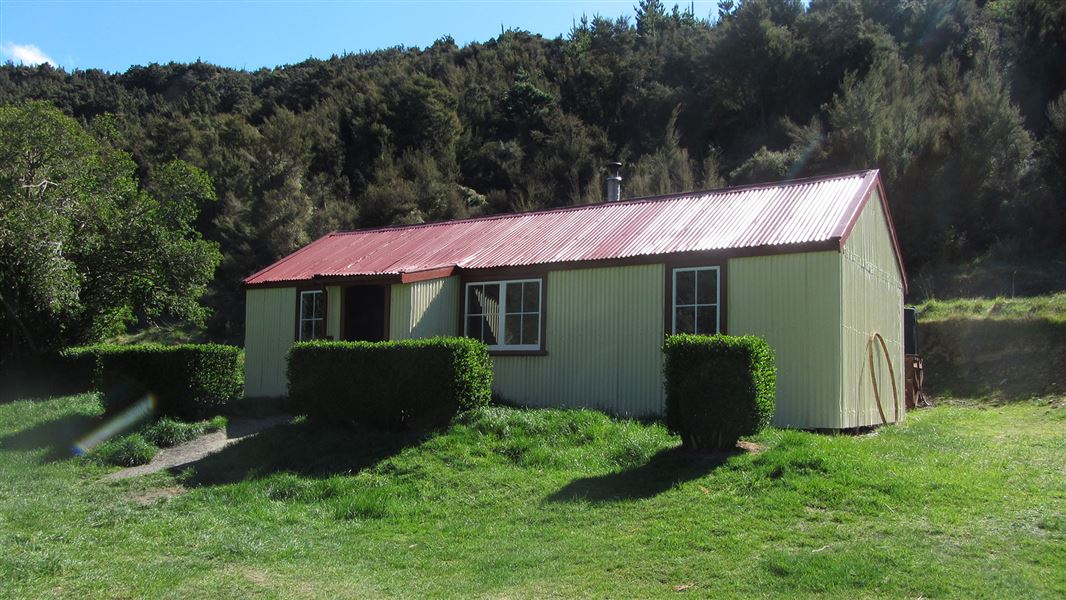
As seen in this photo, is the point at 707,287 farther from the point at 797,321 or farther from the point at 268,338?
the point at 268,338

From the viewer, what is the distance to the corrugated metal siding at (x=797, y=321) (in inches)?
482

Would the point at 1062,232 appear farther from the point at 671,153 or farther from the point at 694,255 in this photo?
the point at 694,255

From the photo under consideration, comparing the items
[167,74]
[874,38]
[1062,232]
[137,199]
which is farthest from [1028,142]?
[167,74]

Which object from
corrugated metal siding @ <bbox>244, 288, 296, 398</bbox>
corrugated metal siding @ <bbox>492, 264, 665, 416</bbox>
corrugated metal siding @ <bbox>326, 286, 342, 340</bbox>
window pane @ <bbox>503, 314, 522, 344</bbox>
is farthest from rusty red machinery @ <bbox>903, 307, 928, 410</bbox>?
corrugated metal siding @ <bbox>244, 288, 296, 398</bbox>

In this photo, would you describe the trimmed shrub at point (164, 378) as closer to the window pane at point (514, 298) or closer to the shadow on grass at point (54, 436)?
the shadow on grass at point (54, 436)

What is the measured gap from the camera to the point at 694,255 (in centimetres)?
1347

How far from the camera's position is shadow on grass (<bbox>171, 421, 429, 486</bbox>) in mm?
10656

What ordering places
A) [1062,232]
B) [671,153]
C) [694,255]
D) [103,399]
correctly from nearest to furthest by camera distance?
[694,255] < [103,399] < [1062,232] < [671,153]

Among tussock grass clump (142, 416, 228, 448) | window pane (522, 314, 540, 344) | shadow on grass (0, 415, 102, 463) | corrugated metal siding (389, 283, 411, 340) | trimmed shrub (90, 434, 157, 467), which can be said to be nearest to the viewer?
trimmed shrub (90, 434, 157, 467)

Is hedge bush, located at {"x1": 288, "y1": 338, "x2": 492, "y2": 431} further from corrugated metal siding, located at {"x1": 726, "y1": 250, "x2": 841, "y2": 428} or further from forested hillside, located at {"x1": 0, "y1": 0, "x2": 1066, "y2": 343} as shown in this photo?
forested hillside, located at {"x1": 0, "y1": 0, "x2": 1066, "y2": 343}

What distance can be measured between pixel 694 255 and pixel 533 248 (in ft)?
12.1

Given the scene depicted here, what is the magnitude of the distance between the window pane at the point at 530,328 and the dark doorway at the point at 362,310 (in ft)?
9.48

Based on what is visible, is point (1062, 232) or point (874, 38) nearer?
point (1062, 232)

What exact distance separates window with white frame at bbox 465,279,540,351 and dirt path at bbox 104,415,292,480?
3737 mm
